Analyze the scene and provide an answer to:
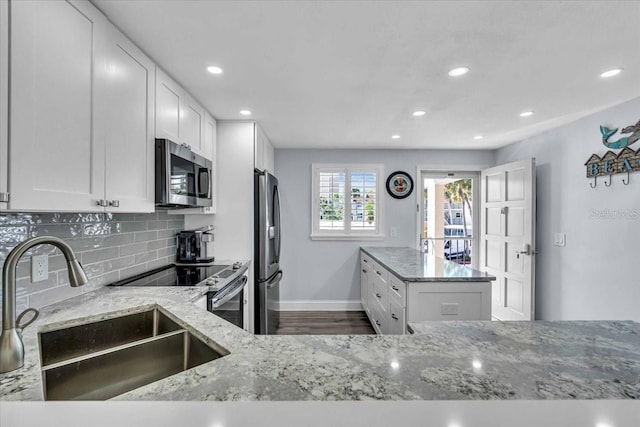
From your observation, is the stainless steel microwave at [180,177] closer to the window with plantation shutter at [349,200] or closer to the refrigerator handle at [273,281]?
the refrigerator handle at [273,281]

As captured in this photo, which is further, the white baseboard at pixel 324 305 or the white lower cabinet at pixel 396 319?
the white baseboard at pixel 324 305

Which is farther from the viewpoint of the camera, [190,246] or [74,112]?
[190,246]

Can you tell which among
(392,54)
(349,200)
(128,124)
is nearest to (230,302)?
(128,124)

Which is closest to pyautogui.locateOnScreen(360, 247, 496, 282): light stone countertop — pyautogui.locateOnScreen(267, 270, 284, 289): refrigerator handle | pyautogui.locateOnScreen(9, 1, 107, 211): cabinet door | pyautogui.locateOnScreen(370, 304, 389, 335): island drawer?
pyautogui.locateOnScreen(370, 304, 389, 335): island drawer

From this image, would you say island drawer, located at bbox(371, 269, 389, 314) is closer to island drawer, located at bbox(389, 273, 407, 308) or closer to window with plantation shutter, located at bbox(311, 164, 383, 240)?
island drawer, located at bbox(389, 273, 407, 308)

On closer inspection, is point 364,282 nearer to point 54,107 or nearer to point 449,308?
point 449,308

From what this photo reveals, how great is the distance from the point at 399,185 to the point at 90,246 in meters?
3.55

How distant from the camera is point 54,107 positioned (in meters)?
1.12

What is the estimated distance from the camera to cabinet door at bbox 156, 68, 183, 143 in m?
1.89

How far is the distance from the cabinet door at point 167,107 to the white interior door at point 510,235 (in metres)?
3.47

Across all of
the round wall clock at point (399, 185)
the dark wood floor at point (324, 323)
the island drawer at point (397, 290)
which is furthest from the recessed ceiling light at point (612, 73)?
the dark wood floor at point (324, 323)

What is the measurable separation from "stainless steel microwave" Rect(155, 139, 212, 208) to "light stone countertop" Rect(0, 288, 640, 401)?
922 mm

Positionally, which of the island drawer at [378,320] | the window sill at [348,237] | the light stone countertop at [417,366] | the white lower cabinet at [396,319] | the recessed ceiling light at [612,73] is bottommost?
the island drawer at [378,320]

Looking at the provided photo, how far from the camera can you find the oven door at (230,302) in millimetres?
1863
